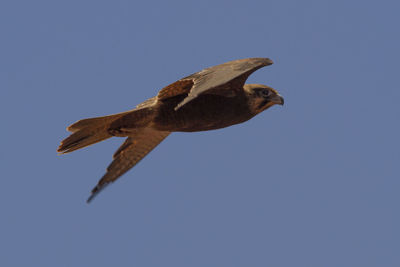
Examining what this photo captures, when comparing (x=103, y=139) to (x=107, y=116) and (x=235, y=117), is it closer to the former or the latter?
(x=107, y=116)

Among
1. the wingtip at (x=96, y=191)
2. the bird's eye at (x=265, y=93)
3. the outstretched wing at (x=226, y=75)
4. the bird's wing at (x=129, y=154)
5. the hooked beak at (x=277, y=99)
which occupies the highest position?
the outstretched wing at (x=226, y=75)

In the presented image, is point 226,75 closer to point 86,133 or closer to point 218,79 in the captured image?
point 218,79

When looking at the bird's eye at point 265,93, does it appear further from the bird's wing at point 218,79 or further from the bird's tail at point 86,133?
the bird's tail at point 86,133

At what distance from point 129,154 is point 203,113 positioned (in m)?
2.05

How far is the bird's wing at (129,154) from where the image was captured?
459 inches

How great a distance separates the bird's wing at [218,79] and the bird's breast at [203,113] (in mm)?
114

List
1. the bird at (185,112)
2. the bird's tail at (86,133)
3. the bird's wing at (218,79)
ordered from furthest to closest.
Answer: the bird's tail at (86,133), the bird at (185,112), the bird's wing at (218,79)

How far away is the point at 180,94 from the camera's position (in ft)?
34.2

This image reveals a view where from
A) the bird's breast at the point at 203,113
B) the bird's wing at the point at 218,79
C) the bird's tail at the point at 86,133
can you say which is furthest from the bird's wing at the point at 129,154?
the bird's wing at the point at 218,79

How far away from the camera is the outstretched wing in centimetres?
891

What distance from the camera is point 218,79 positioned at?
8.97m

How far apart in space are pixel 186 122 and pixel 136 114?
2.27ft

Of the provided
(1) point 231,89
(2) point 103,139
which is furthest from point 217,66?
(2) point 103,139

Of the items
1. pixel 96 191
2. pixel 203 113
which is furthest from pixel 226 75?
pixel 96 191
